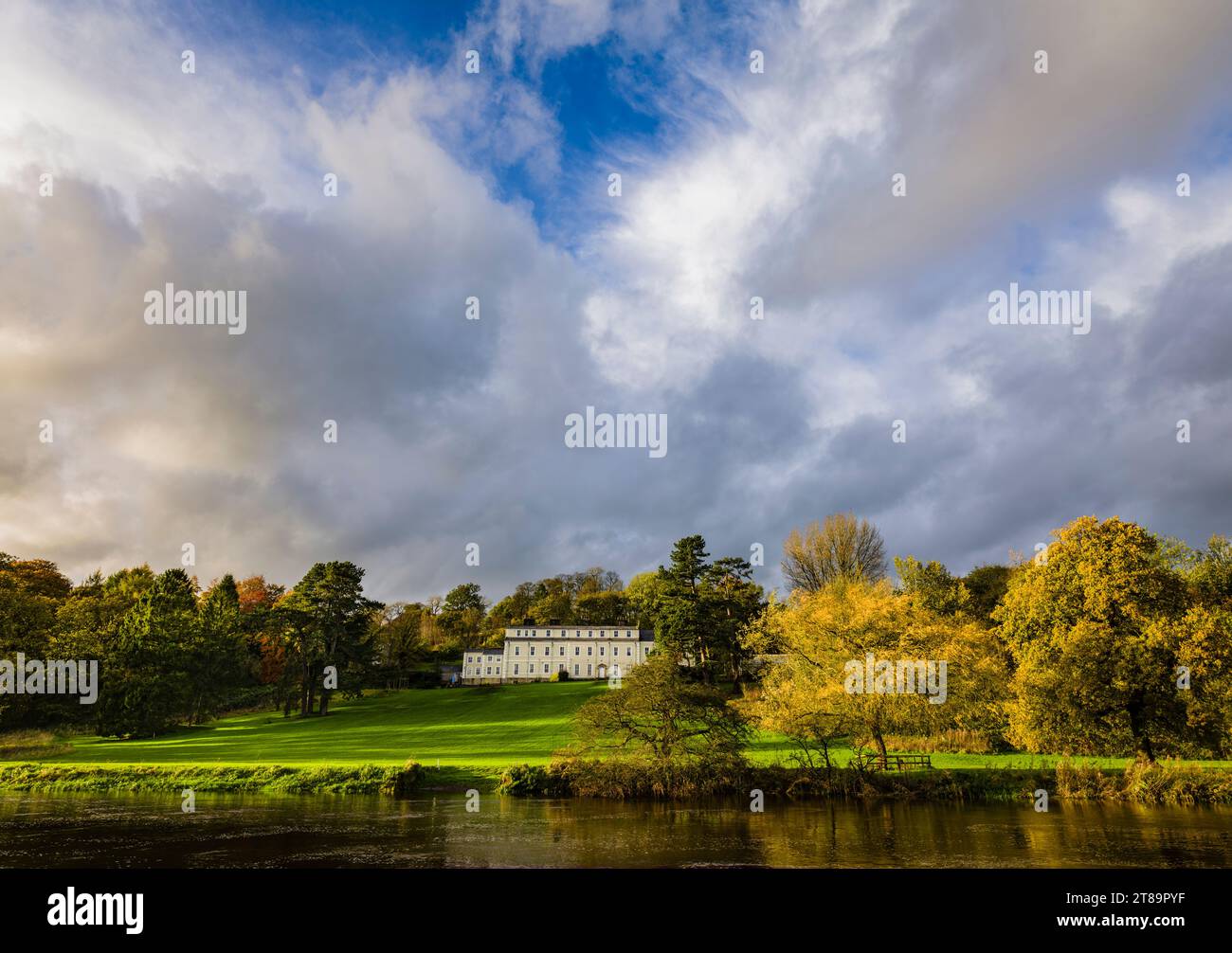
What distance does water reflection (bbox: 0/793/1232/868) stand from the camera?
19.8 meters

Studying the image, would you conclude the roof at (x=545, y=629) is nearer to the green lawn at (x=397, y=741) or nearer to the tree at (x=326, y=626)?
the green lawn at (x=397, y=741)

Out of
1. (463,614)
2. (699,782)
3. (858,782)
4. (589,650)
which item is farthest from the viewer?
(463,614)

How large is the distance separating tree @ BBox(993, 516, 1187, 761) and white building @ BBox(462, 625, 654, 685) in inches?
3137

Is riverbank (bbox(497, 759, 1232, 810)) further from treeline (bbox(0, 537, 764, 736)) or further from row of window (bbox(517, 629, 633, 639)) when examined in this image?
row of window (bbox(517, 629, 633, 639))

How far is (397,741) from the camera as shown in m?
51.5

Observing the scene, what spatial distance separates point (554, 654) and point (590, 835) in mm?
92860

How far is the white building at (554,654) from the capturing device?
372ft

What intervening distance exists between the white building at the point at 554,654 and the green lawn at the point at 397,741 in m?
31.8

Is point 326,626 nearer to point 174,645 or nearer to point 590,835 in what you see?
point 174,645

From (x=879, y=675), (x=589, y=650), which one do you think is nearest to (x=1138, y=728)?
(x=879, y=675)
